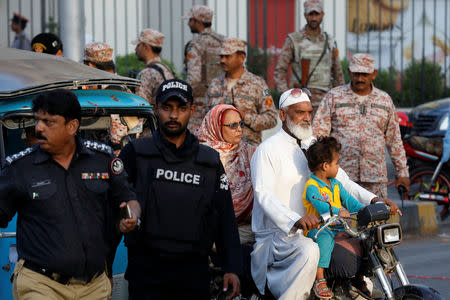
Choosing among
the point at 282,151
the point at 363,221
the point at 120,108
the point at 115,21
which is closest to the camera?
the point at 363,221

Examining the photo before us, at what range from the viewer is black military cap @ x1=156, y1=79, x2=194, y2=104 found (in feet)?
12.8

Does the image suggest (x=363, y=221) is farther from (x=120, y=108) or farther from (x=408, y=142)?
(x=408, y=142)

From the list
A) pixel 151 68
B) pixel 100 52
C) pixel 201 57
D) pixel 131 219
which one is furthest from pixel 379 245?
pixel 201 57

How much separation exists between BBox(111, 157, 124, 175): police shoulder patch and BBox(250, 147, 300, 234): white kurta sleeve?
4.06ft

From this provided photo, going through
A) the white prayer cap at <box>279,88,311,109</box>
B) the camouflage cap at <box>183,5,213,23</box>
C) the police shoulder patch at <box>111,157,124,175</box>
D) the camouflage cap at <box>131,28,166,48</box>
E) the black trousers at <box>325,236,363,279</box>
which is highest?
the camouflage cap at <box>183,5,213,23</box>

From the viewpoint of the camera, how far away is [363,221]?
4570 mm

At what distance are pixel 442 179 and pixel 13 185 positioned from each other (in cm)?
737

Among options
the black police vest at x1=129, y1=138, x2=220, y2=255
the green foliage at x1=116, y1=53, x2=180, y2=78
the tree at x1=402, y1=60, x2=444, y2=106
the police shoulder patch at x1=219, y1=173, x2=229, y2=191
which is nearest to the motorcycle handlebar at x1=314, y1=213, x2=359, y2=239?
the police shoulder patch at x1=219, y1=173, x2=229, y2=191

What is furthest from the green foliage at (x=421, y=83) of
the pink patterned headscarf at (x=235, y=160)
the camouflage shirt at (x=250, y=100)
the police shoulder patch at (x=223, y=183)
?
the police shoulder patch at (x=223, y=183)

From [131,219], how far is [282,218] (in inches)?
51.0

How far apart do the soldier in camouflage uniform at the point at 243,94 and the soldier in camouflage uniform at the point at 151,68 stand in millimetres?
930

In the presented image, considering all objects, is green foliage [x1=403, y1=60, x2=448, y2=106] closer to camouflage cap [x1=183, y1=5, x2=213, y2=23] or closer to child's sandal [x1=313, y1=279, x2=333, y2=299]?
camouflage cap [x1=183, y1=5, x2=213, y2=23]

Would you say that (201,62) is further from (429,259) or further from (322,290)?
(322,290)

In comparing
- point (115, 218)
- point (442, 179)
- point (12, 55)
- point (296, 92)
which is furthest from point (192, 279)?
point (442, 179)
